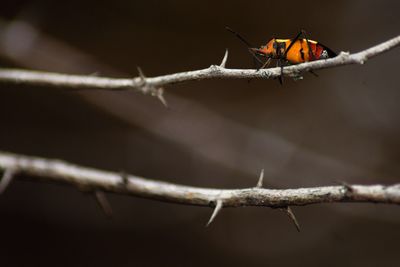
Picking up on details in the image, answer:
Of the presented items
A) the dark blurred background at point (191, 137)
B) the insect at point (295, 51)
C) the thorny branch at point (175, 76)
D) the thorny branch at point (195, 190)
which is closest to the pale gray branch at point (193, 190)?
the thorny branch at point (195, 190)

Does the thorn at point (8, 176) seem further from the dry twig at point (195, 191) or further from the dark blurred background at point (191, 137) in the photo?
the dark blurred background at point (191, 137)

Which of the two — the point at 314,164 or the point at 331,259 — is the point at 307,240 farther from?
the point at 314,164

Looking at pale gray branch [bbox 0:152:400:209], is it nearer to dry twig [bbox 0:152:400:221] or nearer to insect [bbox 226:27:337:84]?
dry twig [bbox 0:152:400:221]

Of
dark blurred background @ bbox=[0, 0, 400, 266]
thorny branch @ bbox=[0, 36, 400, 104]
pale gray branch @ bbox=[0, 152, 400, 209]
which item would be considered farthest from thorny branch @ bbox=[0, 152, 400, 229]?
dark blurred background @ bbox=[0, 0, 400, 266]

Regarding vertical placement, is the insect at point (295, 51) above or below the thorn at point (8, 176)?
above

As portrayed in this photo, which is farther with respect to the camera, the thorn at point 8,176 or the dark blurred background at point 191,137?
the dark blurred background at point 191,137

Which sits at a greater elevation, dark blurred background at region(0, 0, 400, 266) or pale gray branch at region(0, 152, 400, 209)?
dark blurred background at region(0, 0, 400, 266)
